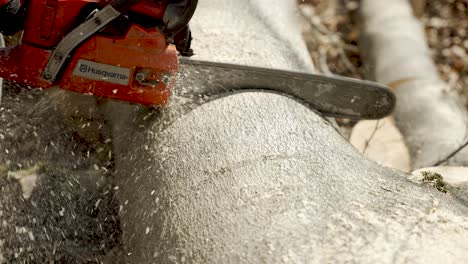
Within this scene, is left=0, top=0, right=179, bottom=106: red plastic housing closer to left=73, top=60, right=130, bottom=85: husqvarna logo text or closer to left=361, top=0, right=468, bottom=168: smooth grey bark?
left=73, top=60, right=130, bottom=85: husqvarna logo text

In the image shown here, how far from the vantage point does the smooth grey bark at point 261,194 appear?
64.6 inches

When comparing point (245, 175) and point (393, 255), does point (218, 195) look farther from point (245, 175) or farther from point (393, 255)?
point (393, 255)

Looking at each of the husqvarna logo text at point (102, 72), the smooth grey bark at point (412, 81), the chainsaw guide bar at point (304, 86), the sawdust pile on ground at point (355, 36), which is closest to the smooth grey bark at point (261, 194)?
the chainsaw guide bar at point (304, 86)

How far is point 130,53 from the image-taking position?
2.11 m

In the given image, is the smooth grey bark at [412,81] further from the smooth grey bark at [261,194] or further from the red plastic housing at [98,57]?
the red plastic housing at [98,57]

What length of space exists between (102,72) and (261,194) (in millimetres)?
698

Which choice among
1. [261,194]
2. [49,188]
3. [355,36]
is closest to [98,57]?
[49,188]

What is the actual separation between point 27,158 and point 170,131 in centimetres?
60

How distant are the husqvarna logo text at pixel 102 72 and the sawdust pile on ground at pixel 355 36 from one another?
211cm

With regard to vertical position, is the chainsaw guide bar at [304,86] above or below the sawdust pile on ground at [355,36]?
above

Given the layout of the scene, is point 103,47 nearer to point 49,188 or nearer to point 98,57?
point 98,57

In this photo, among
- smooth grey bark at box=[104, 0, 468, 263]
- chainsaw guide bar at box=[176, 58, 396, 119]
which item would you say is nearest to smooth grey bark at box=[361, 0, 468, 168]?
chainsaw guide bar at box=[176, 58, 396, 119]

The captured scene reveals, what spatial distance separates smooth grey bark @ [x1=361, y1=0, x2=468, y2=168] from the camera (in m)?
3.19

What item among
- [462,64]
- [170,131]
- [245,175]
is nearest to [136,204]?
[170,131]
